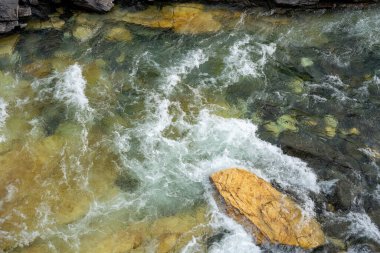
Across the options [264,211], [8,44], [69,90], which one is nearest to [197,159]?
[264,211]

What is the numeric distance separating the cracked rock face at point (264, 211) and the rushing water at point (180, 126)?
Answer: 0.78 ft

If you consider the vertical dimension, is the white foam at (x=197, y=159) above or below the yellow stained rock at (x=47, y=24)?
below

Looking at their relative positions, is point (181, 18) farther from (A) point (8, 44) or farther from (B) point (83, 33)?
(A) point (8, 44)

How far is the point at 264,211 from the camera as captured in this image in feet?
26.2

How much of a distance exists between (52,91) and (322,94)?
7015mm

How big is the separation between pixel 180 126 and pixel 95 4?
489 cm

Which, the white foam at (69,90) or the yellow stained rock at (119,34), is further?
the yellow stained rock at (119,34)

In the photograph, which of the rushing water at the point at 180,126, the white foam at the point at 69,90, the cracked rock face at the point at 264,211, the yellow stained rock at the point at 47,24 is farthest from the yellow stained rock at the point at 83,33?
the cracked rock face at the point at 264,211

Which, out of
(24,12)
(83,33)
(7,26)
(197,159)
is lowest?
(197,159)

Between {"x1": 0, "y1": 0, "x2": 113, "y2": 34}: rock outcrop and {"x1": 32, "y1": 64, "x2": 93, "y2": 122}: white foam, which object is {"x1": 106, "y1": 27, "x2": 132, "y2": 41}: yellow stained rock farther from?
{"x1": 32, "y1": 64, "x2": 93, "y2": 122}: white foam

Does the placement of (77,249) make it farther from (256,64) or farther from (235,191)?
(256,64)

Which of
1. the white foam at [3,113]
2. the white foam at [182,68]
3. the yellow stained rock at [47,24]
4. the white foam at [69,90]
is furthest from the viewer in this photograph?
the yellow stained rock at [47,24]

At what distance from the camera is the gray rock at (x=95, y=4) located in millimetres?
11461

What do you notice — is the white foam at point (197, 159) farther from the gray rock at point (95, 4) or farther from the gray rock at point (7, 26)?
A: the gray rock at point (7, 26)
